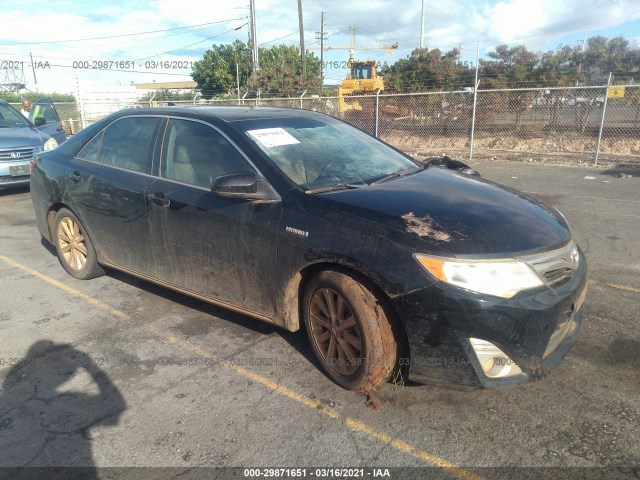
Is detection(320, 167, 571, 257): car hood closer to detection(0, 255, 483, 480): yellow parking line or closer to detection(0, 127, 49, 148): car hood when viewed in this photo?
detection(0, 255, 483, 480): yellow parking line

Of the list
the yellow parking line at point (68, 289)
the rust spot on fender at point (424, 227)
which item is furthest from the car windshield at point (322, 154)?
the yellow parking line at point (68, 289)

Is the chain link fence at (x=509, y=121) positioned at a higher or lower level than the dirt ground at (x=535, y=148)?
higher

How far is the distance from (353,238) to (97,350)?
6.87 ft

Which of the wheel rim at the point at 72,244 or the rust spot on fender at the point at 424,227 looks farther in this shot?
the wheel rim at the point at 72,244

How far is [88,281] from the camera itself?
15.6 ft

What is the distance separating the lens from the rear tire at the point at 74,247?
453 centimetres

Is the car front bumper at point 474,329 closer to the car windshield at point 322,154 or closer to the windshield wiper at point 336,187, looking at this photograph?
the windshield wiper at point 336,187

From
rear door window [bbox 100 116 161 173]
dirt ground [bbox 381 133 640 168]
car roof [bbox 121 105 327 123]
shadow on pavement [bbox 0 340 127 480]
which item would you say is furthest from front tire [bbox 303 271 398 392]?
dirt ground [bbox 381 133 640 168]

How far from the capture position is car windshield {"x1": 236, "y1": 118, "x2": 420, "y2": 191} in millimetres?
3205

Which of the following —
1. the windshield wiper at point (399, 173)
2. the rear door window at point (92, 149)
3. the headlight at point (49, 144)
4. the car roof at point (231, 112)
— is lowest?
the headlight at point (49, 144)

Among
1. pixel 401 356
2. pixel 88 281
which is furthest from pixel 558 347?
pixel 88 281

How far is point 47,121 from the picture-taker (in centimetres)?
1102

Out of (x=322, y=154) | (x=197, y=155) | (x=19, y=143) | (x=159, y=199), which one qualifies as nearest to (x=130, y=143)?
(x=159, y=199)

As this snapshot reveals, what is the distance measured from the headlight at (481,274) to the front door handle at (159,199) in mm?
2001
